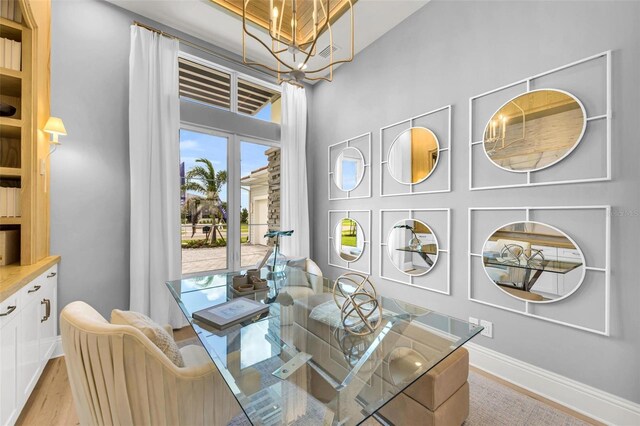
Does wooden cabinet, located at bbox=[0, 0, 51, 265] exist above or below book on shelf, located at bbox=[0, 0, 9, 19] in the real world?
below

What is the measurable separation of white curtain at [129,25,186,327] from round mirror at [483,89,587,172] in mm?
3035

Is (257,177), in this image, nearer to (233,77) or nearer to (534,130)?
(233,77)

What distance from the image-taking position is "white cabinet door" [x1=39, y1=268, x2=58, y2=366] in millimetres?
1877

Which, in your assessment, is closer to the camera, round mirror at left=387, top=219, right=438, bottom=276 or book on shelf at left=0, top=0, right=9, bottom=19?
book on shelf at left=0, top=0, right=9, bottom=19

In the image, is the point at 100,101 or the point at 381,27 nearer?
the point at 100,101

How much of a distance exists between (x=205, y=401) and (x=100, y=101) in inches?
113

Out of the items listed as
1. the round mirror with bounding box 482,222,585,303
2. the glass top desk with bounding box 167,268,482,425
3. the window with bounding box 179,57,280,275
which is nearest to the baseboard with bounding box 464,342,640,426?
the round mirror with bounding box 482,222,585,303

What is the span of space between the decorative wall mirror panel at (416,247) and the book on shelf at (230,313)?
1.64 meters

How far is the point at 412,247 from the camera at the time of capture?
2.62 m

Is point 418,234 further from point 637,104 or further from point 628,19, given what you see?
point 628,19

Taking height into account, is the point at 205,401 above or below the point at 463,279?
below

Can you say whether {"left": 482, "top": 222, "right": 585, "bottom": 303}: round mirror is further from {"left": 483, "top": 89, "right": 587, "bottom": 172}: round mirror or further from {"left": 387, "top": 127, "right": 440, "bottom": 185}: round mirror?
{"left": 387, "top": 127, "right": 440, "bottom": 185}: round mirror


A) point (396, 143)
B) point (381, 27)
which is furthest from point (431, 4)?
point (396, 143)

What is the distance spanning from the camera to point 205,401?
3.76ft
